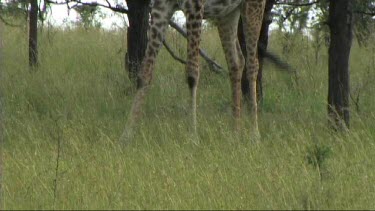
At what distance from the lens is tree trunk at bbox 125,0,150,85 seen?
28.7ft

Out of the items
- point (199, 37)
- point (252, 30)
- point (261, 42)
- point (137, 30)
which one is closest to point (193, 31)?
point (199, 37)

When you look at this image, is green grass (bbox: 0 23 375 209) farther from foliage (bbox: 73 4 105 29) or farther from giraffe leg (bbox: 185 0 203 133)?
foliage (bbox: 73 4 105 29)

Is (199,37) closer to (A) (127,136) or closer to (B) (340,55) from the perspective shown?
(A) (127,136)

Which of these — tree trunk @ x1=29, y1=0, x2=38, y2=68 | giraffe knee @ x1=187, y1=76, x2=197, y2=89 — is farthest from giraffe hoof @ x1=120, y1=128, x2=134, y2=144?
tree trunk @ x1=29, y1=0, x2=38, y2=68

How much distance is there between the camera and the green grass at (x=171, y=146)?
483cm

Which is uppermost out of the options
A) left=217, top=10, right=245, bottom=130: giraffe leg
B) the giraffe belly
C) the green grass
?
the giraffe belly

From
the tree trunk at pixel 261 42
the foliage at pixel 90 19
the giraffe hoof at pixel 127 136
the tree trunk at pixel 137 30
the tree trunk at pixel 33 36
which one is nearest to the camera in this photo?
the giraffe hoof at pixel 127 136

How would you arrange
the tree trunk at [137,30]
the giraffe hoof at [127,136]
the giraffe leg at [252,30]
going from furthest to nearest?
1. the tree trunk at [137,30]
2. the giraffe leg at [252,30]
3. the giraffe hoof at [127,136]

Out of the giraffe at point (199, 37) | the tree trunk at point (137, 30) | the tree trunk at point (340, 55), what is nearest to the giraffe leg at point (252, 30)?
the giraffe at point (199, 37)

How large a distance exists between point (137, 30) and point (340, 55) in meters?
2.37

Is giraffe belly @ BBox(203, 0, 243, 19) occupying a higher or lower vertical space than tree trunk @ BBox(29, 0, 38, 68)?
higher

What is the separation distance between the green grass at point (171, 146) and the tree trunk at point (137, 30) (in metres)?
0.40

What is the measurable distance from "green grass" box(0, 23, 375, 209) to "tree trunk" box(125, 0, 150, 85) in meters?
0.40

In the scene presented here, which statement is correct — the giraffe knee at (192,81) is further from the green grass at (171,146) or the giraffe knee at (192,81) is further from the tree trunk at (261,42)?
the tree trunk at (261,42)
